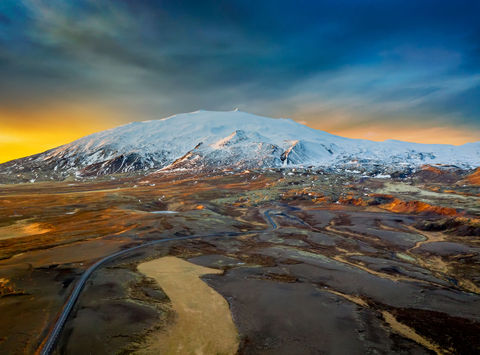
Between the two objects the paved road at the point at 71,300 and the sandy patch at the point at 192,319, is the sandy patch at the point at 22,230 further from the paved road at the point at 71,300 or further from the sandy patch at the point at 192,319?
the sandy patch at the point at 192,319

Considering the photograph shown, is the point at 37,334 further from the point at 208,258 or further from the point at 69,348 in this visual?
the point at 208,258

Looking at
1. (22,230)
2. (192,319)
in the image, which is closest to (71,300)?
(192,319)

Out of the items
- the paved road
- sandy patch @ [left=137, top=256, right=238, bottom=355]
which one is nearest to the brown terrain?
sandy patch @ [left=137, top=256, right=238, bottom=355]

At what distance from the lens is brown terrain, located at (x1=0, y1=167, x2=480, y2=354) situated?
20391mm

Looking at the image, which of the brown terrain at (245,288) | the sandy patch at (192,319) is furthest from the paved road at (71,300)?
the sandy patch at (192,319)

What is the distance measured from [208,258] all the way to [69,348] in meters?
24.5

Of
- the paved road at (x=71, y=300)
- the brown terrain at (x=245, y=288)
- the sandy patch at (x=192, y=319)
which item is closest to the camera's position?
the paved road at (x=71, y=300)

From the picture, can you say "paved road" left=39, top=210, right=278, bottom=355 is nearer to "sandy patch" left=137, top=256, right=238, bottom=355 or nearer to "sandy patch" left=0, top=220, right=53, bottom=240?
"sandy patch" left=137, top=256, right=238, bottom=355

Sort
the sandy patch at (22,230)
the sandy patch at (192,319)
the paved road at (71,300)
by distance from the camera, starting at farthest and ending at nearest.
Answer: the sandy patch at (22,230) < the sandy patch at (192,319) < the paved road at (71,300)

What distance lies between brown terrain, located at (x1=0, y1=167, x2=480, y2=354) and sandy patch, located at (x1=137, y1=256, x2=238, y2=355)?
0.13 m

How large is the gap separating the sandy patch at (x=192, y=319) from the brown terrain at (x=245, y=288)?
0.42 feet

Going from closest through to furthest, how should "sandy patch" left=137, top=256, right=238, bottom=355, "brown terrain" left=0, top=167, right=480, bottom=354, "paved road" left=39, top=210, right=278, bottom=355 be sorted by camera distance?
"paved road" left=39, top=210, right=278, bottom=355 → "sandy patch" left=137, top=256, right=238, bottom=355 → "brown terrain" left=0, top=167, right=480, bottom=354

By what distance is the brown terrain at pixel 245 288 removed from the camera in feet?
66.9

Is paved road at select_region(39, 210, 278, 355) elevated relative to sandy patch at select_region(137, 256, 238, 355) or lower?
elevated
